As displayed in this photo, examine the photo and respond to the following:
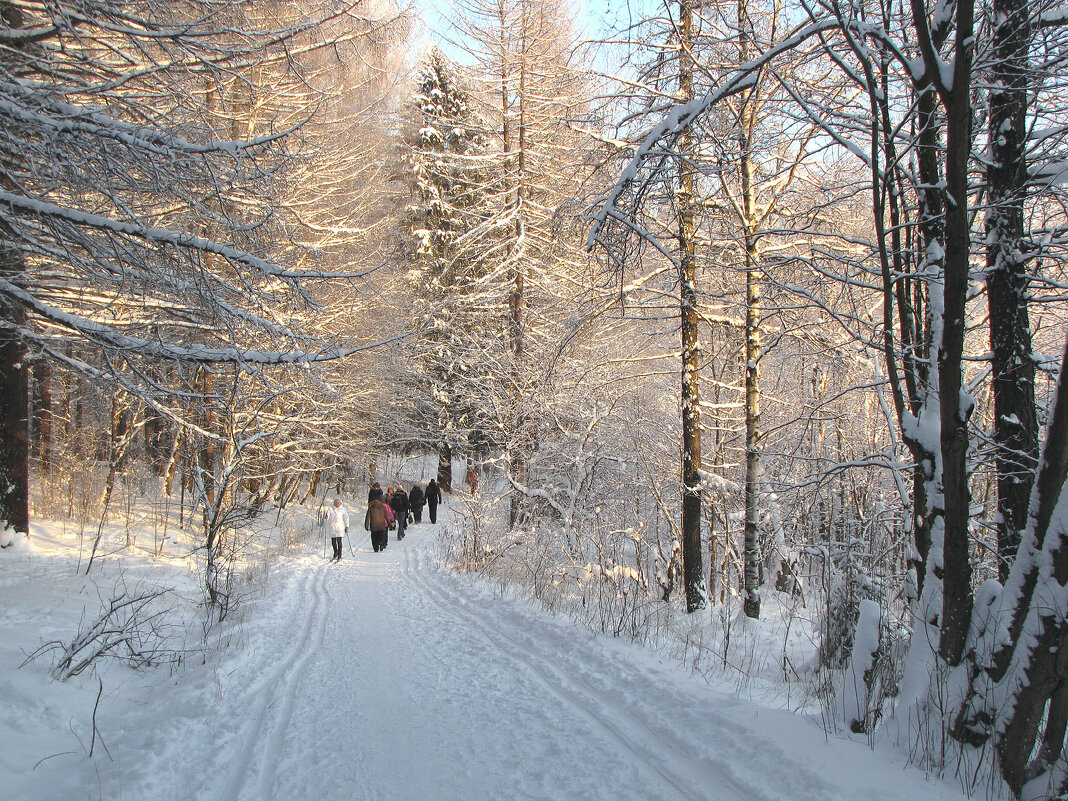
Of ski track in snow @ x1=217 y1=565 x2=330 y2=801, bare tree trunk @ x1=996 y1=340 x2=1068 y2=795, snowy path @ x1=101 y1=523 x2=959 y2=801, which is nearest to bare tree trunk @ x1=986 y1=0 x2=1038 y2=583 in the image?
bare tree trunk @ x1=996 y1=340 x2=1068 y2=795

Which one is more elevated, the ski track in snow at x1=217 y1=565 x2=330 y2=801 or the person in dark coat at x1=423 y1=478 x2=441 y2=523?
the ski track in snow at x1=217 y1=565 x2=330 y2=801

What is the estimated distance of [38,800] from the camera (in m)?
3.09

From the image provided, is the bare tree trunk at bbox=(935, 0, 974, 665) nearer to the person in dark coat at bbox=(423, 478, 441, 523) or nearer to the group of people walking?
the group of people walking

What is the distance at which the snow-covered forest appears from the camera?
128 inches

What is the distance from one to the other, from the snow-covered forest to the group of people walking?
86.7 inches

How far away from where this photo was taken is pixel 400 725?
4102 millimetres

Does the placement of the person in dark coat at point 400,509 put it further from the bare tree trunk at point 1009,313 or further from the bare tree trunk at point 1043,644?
the bare tree trunk at point 1043,644

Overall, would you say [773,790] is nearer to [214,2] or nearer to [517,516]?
[214,2]


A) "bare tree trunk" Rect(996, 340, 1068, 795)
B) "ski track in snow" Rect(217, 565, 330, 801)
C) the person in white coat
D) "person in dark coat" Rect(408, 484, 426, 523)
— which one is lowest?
"person in dark coat" Rect(408, 484, 426, 523)

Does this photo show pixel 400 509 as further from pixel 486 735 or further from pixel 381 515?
pixel 486 735

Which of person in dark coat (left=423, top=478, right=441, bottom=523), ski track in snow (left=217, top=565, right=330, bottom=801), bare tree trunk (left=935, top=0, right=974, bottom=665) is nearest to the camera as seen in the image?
bare tree trunk (left=935, top=0, right=974, bottom=665)

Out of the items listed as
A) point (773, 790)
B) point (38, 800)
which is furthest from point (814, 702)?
point (38, 800)

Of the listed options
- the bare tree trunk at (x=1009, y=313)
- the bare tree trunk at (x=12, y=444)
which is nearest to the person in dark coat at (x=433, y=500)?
the bare tree trunk at (x=12, y=444)

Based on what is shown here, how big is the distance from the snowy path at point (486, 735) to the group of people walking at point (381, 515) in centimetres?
766
